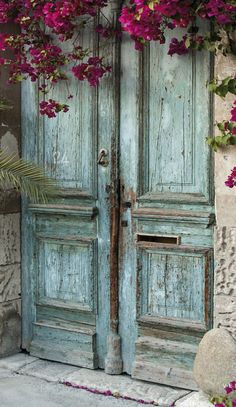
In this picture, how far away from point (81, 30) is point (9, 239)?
1480 millimetres

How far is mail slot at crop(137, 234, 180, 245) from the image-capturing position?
459 centimetres

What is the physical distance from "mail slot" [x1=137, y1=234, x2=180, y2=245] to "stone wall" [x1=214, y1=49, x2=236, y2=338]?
0.49 metres

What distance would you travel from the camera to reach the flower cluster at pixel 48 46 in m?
4.49

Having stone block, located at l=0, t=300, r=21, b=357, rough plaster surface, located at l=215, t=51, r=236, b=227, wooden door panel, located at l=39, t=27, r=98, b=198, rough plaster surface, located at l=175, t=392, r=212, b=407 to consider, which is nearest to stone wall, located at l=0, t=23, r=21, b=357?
stone block, located at l=0, t=300, r=21, b=357

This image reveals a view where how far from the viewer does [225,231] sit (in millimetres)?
4098

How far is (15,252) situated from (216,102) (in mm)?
1864

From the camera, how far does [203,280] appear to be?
4.46m

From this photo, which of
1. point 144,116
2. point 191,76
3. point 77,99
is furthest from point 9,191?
point 191,76

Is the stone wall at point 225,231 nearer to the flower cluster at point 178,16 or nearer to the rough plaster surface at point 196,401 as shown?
the flower cluster at point 178,16

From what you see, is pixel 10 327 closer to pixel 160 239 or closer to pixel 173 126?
pixel 160 239

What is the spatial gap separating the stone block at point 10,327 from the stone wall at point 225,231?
1.67 m

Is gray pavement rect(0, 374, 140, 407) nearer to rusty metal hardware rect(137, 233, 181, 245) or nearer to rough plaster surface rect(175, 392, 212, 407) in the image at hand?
rough plaster surface rect(175, 392, 212, 407)

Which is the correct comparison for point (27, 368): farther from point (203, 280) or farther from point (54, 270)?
point (203, 280)

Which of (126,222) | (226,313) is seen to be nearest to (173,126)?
(126,222)
